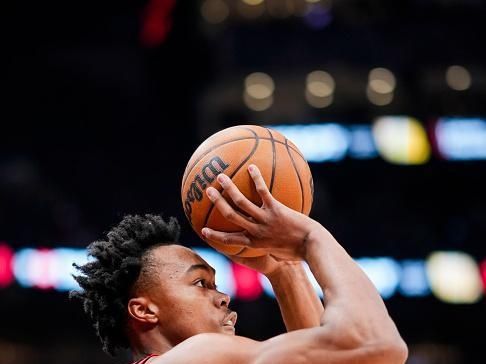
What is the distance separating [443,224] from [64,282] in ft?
24.1

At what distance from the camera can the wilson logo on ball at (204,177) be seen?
384 centimetres

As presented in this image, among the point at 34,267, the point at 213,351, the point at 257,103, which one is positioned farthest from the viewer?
the point at 257,103

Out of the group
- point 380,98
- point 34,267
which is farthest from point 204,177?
point 380,98

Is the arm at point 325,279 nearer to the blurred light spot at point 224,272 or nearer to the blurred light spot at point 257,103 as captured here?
the blurred light spot at point 224,272

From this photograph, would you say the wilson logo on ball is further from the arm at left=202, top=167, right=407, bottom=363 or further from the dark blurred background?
the dark blurred background

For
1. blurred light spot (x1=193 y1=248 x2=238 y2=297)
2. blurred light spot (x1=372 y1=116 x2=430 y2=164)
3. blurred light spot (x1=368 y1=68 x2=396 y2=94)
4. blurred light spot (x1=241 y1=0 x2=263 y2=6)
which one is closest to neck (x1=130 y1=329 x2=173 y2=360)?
blurred light spot (x1=193 y1=248 x2=238 y2=297)

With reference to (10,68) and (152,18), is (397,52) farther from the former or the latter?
(10,68)

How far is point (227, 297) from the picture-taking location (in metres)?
4.22

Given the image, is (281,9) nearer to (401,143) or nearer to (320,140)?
(320,140)

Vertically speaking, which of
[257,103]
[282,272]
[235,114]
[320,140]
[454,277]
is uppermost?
[282,272]

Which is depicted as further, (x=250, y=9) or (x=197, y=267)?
(x=250, y=9)

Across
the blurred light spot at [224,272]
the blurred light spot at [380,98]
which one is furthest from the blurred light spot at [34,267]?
the blurred light spot at [380,98]

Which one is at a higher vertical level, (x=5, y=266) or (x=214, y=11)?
(x=214, y=11)

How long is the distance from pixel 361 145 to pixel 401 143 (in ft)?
2.65
